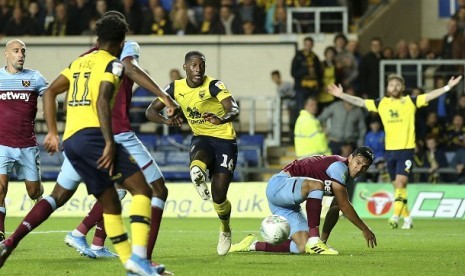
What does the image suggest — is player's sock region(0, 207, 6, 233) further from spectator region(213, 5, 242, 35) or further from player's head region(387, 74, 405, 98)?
spectator region(213, 5, 242, 35)

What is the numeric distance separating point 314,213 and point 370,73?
12.1m

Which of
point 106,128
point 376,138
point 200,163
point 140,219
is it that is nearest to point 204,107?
point 200,163

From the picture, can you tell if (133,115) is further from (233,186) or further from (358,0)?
(358,0)

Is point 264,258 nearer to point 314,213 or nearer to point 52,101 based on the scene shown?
point 314,213

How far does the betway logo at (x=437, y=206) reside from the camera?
2083 cm

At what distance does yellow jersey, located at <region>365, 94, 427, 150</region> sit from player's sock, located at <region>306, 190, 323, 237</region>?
21.3 ft

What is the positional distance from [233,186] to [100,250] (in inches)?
377

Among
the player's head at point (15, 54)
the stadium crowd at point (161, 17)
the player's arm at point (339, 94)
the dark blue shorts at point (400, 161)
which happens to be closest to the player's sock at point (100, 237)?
the player's head at point (15, 54)

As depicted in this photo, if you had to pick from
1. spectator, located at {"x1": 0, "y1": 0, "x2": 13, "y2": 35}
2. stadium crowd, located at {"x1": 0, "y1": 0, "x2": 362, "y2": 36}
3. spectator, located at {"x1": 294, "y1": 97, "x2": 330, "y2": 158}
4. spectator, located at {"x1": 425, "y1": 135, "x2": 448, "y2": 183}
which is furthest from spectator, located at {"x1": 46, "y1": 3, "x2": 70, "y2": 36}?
spectator, located at {"x1": 425, "y1": 135, "x2": 448, "y2": 183}

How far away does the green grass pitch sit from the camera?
34.7 feet

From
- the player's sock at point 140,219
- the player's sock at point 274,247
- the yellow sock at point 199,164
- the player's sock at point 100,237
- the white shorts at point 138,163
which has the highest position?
the white shorts at point 138,163

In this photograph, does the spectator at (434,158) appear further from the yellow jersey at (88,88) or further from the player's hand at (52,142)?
the player's hand at (52,142)

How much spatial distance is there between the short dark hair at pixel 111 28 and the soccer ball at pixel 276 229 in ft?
11.7

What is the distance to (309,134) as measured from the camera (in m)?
21.4
